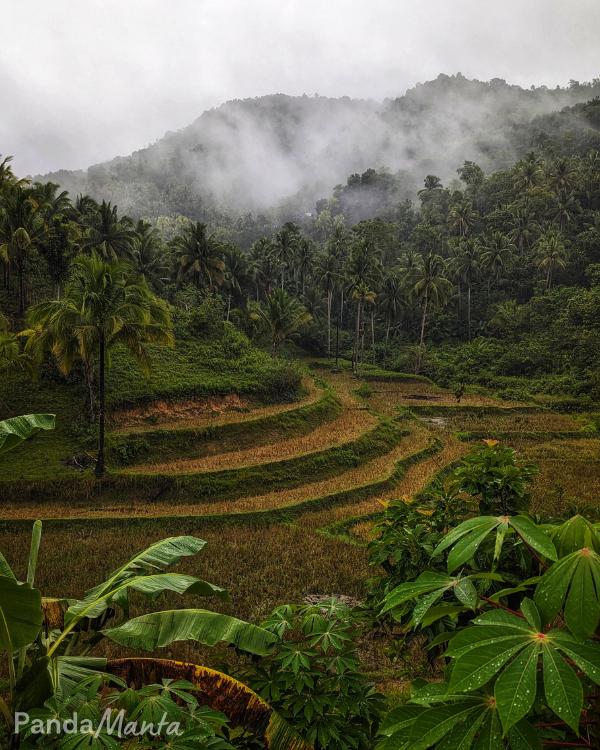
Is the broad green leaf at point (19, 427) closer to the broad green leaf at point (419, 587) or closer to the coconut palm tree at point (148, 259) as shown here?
the broad green leaf at point (419, 587)

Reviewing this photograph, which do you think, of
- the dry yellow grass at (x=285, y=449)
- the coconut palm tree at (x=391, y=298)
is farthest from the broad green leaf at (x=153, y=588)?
the coconut palm tree at (x=391, y=298)

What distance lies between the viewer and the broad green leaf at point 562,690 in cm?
137

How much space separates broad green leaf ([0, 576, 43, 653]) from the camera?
3.42 m

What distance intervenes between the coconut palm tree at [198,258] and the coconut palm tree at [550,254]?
117 feet

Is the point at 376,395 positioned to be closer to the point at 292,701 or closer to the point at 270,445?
the point at 270,445

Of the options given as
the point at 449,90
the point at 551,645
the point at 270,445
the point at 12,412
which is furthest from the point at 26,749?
the point at 449,90

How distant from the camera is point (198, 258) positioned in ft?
136

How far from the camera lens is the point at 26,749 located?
298 centimetres

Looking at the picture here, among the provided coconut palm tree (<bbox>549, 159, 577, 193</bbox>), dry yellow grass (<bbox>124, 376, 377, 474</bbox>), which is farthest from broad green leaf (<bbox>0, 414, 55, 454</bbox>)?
coconut palm tree (<bbox>549, 159, 577, 193</bbox>)

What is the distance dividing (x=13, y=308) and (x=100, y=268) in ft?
56.4

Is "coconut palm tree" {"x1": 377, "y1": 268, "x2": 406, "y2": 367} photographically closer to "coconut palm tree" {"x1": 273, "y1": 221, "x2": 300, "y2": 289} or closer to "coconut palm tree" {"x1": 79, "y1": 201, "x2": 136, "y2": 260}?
"coconut palm tree" {"x1": 273, "y1": 221, "x2": 300, "y2": 289}

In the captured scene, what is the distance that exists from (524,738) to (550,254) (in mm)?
58968

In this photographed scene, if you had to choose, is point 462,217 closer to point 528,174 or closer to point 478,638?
point 528,174

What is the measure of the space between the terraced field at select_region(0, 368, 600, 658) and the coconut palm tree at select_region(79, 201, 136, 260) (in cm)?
1659
